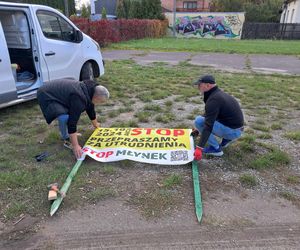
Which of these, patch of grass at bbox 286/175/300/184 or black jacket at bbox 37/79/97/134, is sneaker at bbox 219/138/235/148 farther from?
black jacket at bbox 37/79/97/134

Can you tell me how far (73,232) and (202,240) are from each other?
1131 millimetres

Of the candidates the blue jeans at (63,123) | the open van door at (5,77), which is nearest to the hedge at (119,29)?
the open van door at (5,77)

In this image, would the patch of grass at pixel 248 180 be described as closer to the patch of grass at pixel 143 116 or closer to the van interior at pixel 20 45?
the patch of grass at pixel 143 116

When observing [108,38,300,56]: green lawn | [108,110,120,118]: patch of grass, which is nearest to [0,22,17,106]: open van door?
[108,110,120,118]: patch of grass

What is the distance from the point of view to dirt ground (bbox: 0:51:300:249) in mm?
2520

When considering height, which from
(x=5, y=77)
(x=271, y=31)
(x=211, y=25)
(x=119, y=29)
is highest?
Result: (x=5, y=77)

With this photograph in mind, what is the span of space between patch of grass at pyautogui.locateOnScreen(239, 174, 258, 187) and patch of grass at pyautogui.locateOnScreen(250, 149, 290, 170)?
1.02 ft

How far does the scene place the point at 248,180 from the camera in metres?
3.44

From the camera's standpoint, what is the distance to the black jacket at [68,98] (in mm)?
3424

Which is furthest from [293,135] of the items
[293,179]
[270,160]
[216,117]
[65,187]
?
[65,187]

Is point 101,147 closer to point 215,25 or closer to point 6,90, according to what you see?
point 6,90

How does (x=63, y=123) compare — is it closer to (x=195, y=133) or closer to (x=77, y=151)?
(x=77, y=151)

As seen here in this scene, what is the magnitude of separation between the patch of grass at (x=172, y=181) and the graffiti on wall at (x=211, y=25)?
33.9m

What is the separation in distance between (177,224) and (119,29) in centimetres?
2231
